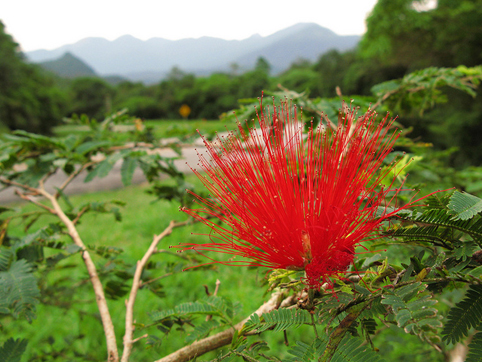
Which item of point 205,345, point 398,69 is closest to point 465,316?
point 205,345

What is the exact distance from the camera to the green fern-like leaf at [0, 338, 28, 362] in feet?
2.35

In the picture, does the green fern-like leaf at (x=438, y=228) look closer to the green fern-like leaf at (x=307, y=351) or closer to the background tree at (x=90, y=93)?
the green fern-like leaf at (x=307, y=351)

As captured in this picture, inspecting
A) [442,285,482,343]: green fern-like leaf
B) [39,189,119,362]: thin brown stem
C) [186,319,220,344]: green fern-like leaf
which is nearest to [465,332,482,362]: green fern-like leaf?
[442,285,482,343]: green fern-like leaf

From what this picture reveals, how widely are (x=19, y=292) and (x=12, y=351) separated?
0.14 meters

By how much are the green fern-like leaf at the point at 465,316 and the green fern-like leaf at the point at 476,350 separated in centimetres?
2

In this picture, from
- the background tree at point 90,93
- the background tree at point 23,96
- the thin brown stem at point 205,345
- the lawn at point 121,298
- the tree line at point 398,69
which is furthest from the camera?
the background tree at point 90,93

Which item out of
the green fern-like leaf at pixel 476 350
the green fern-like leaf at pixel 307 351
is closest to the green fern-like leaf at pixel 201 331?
the green fern-like leaf at pixel 307 351

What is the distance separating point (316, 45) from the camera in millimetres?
76000

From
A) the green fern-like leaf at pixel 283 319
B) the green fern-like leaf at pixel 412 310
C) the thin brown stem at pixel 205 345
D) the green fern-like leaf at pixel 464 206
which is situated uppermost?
the green fern-like leaf at pixel 464 206

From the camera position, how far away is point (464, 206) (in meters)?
0.45

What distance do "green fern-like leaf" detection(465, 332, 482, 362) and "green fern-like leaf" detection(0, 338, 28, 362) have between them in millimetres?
874

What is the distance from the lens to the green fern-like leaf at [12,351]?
72 cm

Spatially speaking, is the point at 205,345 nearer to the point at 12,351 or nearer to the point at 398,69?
the point at 12,351

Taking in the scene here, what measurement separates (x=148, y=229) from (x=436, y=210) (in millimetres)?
4005
